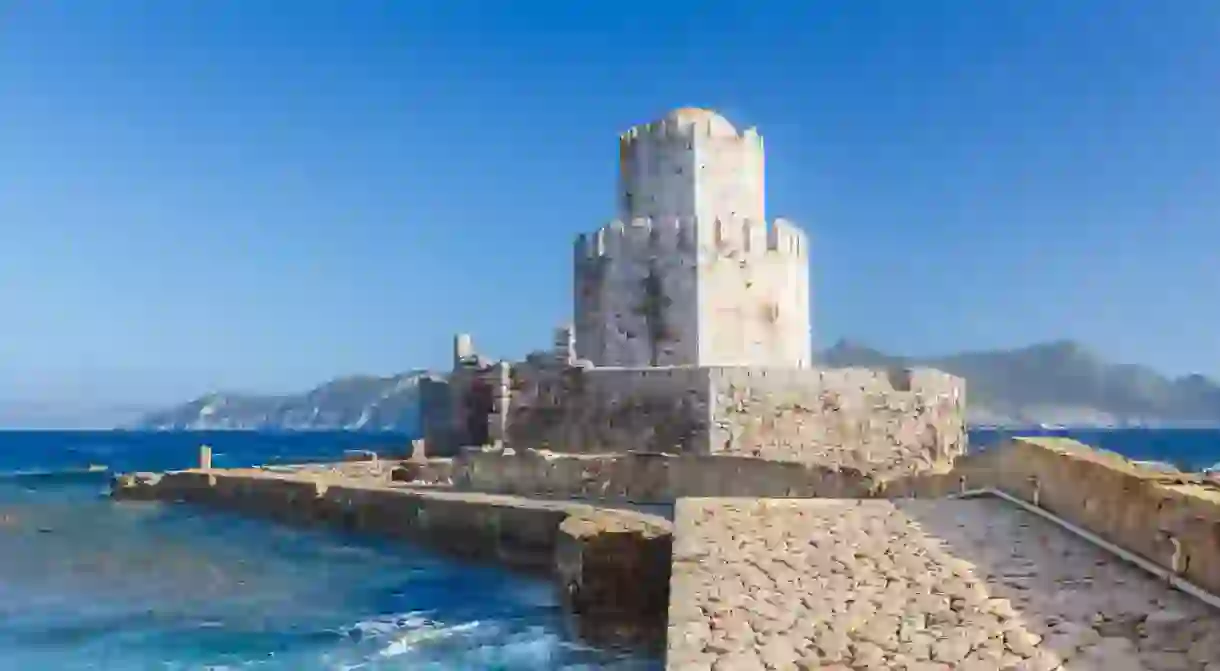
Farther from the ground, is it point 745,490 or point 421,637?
point 745,490

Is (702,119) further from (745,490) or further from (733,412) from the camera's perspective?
(745,490)

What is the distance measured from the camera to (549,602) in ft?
41.2

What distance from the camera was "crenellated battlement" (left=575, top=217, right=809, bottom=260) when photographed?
793 inches

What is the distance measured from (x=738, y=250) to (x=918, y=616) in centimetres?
1517

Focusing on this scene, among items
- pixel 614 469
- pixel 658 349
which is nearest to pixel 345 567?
pixel 614 469

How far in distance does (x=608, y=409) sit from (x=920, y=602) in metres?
13.4

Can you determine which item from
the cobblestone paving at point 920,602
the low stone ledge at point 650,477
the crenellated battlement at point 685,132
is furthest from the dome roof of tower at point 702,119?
the cobblestone paving at point 920,602

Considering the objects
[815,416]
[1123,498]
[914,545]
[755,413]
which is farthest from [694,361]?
[1123,498]

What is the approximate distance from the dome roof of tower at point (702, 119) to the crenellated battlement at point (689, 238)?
185 centimetres

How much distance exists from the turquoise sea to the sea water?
2cm

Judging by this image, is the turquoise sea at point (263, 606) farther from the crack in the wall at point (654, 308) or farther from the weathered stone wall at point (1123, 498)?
the crack in the wall at point (654, 308)

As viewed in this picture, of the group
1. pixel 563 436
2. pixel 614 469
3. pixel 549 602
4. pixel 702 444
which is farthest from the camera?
pixel 563 436

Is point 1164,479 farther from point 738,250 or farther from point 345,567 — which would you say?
point 738,250

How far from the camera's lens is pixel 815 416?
59.2 feet
